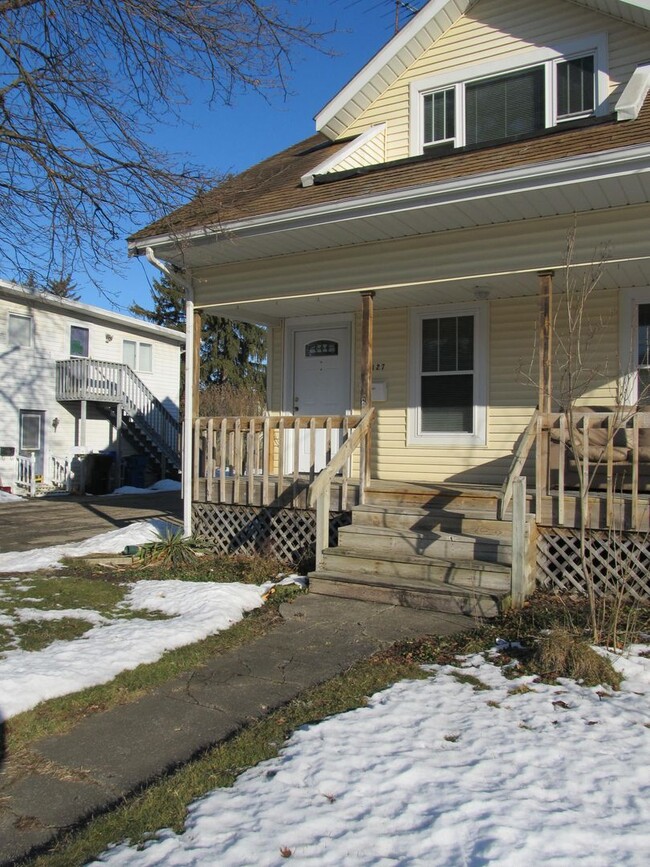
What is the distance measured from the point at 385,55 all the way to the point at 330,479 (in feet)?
20.2

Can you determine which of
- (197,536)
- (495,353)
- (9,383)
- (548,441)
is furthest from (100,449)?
(548,441)

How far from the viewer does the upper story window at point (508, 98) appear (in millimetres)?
8758

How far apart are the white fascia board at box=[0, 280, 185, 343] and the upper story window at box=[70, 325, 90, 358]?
43 cm

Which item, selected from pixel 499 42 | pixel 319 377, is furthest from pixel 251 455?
pixel 499 42

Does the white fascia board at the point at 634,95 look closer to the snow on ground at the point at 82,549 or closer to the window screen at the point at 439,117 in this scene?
the window screen at the point at 439,117

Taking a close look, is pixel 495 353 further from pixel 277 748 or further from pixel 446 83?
pixel 277 748

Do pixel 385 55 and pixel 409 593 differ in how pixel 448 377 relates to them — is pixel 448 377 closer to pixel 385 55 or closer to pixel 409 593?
pixel 409 593

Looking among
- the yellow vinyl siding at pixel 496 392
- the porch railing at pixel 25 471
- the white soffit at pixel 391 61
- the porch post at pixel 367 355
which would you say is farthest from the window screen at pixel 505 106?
the porch railing at pixel 25 471

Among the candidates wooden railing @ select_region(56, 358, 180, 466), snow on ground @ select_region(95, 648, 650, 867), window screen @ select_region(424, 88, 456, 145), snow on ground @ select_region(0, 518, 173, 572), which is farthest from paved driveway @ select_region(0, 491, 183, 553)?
snow on ground @ select_region(95, 648, 650, 867)

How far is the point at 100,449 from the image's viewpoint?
2384 cm

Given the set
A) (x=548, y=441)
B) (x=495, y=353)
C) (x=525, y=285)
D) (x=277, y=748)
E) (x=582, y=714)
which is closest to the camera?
(x=277, y=748)

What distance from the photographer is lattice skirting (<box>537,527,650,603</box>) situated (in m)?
6.31

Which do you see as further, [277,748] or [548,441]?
[548,441]

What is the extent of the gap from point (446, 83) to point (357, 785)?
9203 mm
